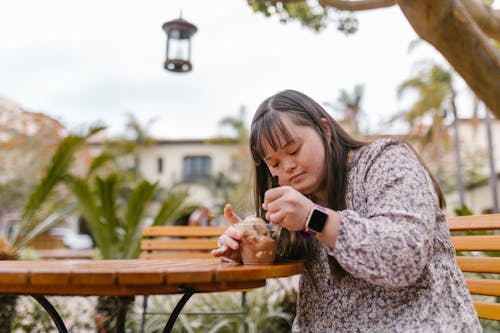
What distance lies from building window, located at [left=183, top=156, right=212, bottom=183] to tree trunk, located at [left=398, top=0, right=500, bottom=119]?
28.4m

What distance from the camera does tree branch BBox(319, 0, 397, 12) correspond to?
3.80 m

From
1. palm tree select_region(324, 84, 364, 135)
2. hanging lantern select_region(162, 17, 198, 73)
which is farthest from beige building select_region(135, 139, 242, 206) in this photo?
hanging lantern select_region(162, 17, 198, 73)

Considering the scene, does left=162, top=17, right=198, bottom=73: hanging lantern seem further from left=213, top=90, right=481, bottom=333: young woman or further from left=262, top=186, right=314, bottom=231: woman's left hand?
left=262, top=186, right=314, bottom=231: woman's left hand

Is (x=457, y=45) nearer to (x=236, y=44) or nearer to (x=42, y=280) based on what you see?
(x=42, y=280)

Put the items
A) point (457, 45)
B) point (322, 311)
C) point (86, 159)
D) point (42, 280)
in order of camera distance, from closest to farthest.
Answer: point (42, 280) < point (322, 311) < point (457, 45) < point (86, 159)

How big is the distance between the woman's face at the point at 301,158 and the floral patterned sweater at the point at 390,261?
0.11 metres

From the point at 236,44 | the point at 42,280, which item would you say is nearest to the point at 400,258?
the point at 42,280

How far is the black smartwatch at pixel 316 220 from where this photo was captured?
1154mm

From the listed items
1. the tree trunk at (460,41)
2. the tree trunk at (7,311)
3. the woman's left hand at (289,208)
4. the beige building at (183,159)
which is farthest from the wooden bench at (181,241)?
the beige building at (183,159)

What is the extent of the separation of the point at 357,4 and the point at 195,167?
2862 centimetres

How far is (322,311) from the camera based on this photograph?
4.59ft

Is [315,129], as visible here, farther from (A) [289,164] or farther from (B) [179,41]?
(B) [179,41]

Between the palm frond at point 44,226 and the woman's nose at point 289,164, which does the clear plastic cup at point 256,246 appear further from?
the palm frond at point 44,226

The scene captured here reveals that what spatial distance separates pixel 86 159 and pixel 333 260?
23.7m
